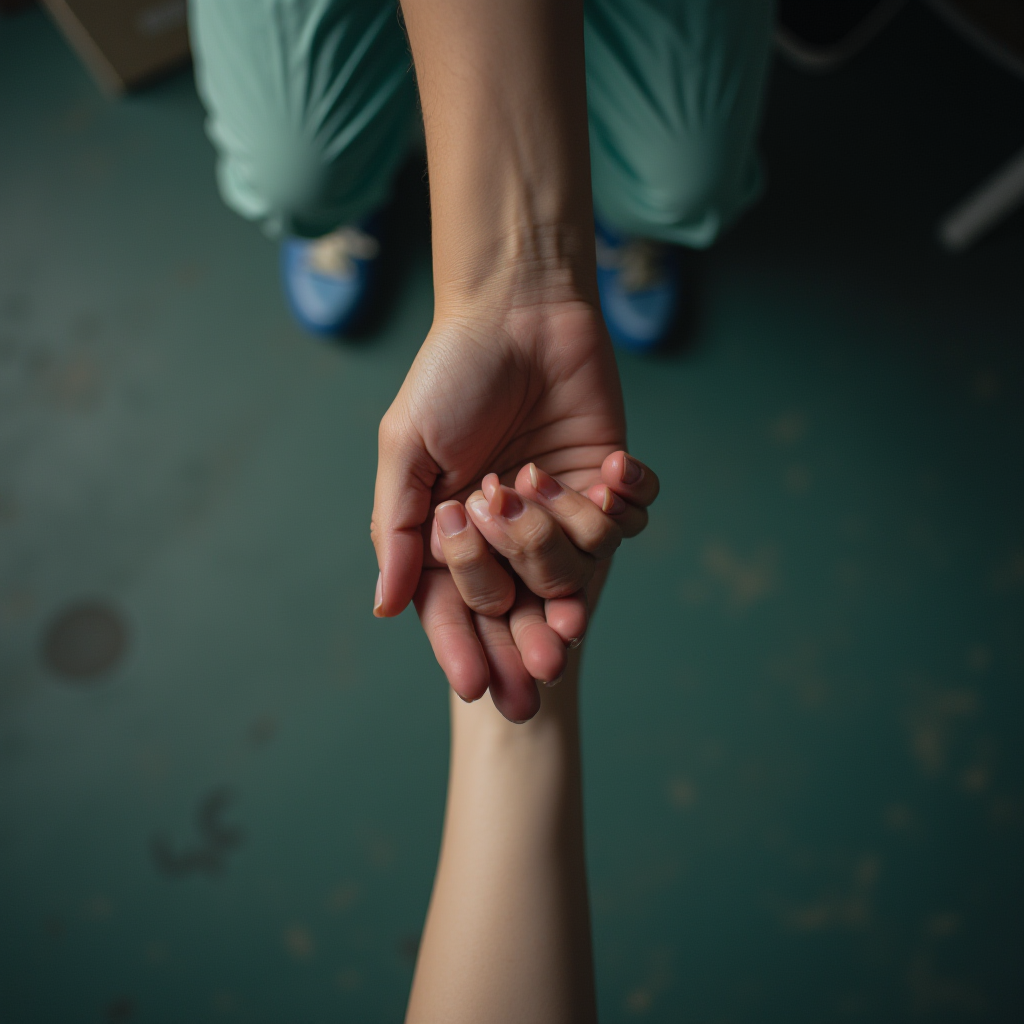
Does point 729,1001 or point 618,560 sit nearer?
point 729,1001

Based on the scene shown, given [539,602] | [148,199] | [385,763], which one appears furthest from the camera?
[148,199]

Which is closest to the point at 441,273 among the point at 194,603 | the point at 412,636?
the point at 412,636

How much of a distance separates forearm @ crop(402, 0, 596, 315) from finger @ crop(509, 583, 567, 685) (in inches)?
11.7

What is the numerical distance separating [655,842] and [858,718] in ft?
1.20

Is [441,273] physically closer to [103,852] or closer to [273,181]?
[273,181]

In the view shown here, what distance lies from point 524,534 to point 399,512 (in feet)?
0.41

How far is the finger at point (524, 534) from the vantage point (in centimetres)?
61

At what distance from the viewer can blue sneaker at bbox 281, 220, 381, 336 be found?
1.24 m

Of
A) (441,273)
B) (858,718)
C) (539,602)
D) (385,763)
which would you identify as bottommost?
(858,718)

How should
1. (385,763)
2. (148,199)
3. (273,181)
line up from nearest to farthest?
1. (273,181)
2. (385,763)
3. (148,199)

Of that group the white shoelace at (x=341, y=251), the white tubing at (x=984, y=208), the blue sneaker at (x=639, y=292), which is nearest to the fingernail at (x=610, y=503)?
the blue sneaker at (x=639, y=292)

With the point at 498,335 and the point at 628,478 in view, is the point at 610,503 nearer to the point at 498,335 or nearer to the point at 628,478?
the point at 628,478

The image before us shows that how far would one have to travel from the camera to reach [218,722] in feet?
3.62

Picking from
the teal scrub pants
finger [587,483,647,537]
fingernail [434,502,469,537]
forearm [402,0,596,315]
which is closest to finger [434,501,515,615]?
fingernail [434,502,469,537]
